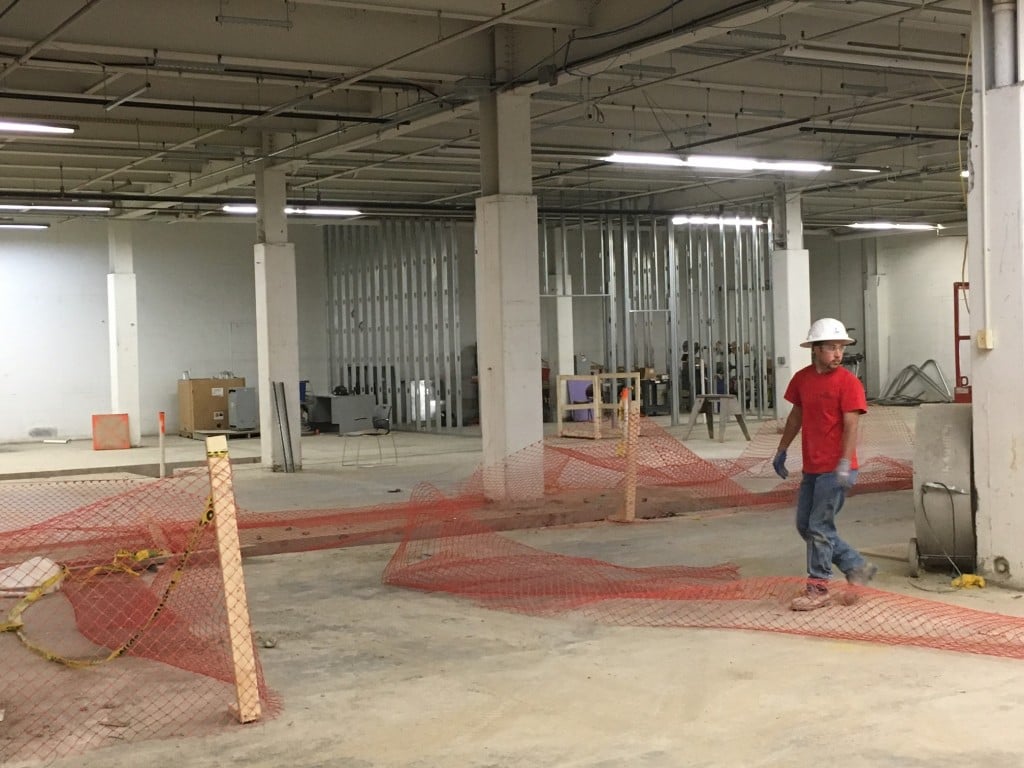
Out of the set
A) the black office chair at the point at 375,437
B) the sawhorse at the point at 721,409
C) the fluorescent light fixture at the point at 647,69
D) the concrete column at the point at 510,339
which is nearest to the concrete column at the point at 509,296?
the concrete column at the point at 510,339

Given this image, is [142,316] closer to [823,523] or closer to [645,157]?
[645,157]

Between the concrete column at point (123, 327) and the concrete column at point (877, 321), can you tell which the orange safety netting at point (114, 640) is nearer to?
the concrete column at point (123, 327)

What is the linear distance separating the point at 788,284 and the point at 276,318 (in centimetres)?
1029

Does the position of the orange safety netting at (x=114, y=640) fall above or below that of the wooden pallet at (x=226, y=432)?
below

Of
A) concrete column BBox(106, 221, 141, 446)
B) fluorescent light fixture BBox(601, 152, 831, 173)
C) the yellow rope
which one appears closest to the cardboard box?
concrete column BBox(106, 221, 141, 446)

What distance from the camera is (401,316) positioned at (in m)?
26.2

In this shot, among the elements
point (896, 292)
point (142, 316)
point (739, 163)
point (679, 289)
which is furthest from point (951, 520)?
point (896, 292)

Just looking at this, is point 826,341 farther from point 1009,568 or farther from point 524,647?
point 524,647

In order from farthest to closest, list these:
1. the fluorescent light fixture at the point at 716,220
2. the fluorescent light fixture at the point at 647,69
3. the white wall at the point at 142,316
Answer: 1. the fluorescent light fixture at the point at 716,220
2. the white wall at the point at 142,316
3. the fluorescent light fixture at the point at 647,69

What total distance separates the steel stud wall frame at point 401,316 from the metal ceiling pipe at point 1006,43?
17.6 metres

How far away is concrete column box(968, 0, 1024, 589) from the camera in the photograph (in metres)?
8.01

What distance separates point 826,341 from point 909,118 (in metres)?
11.2

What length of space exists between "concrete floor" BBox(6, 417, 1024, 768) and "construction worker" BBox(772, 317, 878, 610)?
0.74 m

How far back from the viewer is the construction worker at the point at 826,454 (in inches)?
300
